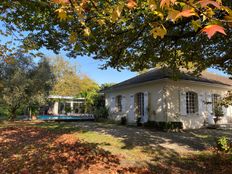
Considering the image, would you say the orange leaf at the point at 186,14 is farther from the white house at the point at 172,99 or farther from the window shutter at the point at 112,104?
the window shutter at the point at 112,104

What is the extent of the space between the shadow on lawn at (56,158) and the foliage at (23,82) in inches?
368

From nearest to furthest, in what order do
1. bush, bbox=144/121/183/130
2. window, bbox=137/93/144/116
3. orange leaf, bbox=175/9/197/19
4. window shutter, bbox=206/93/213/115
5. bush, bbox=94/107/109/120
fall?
1. orange leaf, bbox=175/9/197/19
2. bush, bbox=144/121/183/130
3. window shutter, bbox=206/93/213/115
4. window, bbox=137/93/144/116
5. bush, bbox=94/107/109/120

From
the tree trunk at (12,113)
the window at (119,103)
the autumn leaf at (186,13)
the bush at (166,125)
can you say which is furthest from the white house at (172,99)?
the autumn leaf at (186,13)

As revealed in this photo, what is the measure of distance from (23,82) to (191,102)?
13348mm

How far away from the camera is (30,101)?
18719 mm

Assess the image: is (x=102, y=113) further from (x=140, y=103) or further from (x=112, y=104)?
(x=140, y=103)

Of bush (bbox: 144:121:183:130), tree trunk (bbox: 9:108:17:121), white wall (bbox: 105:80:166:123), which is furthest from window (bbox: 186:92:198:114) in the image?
tree trunk (bbox: 9:108:17:121)

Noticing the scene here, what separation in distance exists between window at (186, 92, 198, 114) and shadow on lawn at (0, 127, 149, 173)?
9.86 m

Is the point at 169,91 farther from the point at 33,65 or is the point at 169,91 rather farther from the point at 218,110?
the point at 33,65

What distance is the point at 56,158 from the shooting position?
6.93 m

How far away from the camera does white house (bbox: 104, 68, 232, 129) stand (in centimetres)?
1528

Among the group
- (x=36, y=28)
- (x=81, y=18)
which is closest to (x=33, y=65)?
(x=36, y=28)

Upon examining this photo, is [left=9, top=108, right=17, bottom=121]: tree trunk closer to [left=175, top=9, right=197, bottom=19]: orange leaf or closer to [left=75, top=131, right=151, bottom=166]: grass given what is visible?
[left=75, top=131, right=151, bottom=166]: grass

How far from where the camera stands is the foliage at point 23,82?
17734 mm
